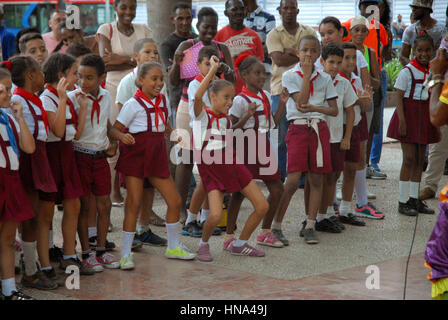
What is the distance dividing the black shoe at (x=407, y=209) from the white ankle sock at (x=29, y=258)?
3879 millimetres

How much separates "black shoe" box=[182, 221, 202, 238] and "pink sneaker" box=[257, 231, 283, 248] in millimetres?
574

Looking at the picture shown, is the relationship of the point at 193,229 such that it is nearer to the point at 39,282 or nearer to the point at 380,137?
the point at 39,282

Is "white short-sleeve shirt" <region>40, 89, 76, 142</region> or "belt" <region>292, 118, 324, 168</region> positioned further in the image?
"belt" <region>292, 118, 324, 168</region>

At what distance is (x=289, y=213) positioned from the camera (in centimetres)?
733

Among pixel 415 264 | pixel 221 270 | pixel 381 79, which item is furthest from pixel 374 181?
pixel 221 270

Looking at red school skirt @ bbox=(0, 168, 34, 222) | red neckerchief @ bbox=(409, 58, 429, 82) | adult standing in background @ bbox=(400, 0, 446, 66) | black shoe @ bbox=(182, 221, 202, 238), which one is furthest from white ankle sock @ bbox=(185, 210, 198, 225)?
adult standing in background @ bbox=(400, 0, 446, 66)

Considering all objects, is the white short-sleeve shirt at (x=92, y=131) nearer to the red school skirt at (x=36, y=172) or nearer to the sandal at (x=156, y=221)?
the red school skirt at (x=36, y=172)

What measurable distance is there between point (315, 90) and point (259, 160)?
820 millimetres

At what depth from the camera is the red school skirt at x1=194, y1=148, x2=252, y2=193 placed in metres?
5.61

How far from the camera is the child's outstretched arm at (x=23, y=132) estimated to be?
4535 mm

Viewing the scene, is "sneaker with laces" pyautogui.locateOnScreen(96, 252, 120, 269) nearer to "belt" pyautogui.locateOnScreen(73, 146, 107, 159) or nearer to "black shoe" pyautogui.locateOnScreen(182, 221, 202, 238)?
"belt" pyautogui.locateOnScreen(73, 146, 107, 159)

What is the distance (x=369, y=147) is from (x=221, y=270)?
3401mm

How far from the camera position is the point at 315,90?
629 cm

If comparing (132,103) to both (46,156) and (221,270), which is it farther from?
(221,270)
